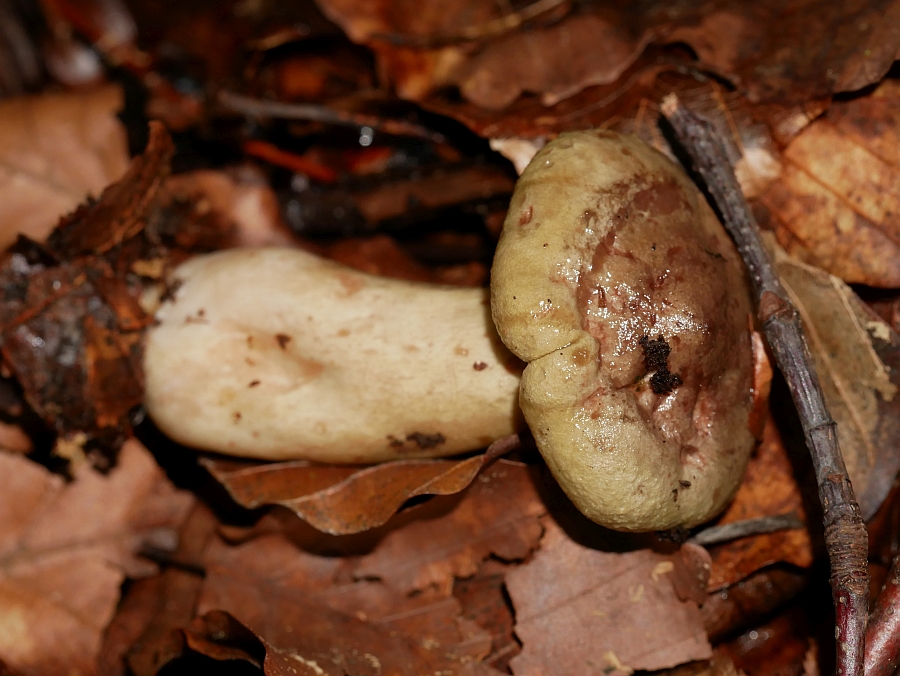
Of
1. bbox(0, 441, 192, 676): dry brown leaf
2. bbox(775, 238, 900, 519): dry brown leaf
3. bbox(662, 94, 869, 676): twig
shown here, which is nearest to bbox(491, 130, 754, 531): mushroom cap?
bbox(662, 94, 869, 676): twig

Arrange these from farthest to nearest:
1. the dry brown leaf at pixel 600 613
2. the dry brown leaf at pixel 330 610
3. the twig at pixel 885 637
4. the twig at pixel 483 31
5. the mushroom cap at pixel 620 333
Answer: the twig at pixel 483 31, the dry brown leaf at pixel 330 610, the dry brown leaf at pixel 600 613, the twig at pixel 885 637, the mushroom cap at pixel 620 333

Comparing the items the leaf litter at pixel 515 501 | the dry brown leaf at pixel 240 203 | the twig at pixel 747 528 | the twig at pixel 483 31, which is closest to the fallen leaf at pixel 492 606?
the leaf litter at pixel 515 501

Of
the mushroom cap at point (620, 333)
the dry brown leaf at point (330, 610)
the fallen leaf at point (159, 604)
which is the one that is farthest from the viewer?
the fallen leaf at point (159, 604)

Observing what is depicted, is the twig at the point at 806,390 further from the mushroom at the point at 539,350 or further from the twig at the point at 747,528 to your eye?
the twig at the point at 747,528

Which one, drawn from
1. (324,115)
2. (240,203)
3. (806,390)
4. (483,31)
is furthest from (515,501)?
(483,31)

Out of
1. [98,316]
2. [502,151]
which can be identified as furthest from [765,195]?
[98,316]

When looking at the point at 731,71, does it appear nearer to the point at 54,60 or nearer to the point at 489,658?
the point at 489,658

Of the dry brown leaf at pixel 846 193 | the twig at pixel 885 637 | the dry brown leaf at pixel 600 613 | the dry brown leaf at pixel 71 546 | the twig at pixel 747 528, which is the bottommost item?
the dry brown leaf at pixel 71 546
